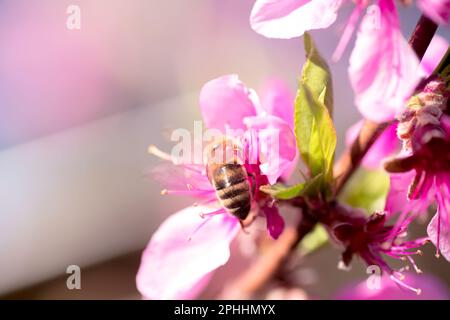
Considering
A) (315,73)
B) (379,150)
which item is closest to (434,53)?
(379,150)

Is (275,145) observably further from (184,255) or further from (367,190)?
(367,190)

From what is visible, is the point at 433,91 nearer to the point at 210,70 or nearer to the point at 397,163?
the point at 397,163

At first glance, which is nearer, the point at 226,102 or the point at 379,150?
the point at 226,102

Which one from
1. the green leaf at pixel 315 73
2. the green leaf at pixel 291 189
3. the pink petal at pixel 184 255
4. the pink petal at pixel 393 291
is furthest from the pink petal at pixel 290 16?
the pink petal at pixel 393 291

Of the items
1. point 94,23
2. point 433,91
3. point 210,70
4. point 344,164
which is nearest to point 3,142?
point 94,23

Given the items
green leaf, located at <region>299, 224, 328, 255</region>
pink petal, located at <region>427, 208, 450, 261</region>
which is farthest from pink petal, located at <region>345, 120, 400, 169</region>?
pink petal, located at <region>427, 208, 450, 261</region>

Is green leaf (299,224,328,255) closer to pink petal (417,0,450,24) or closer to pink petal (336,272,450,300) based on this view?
pink petal (336,272,450,300)
